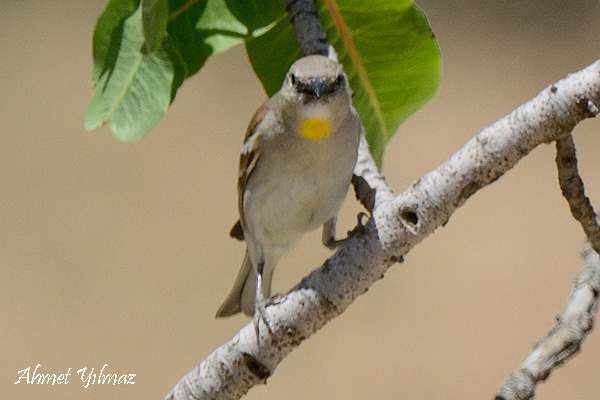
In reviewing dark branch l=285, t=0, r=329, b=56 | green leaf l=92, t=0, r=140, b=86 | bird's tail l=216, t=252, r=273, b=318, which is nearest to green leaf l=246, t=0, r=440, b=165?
dark branch l=285, t=0, r=329, b=56

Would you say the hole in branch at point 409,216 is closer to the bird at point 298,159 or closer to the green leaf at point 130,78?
the bird at point 298,159

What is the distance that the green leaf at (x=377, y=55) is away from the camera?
1.19 m

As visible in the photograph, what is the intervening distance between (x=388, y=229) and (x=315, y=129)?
12.5 inches

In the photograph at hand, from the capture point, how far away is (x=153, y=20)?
3.32ft

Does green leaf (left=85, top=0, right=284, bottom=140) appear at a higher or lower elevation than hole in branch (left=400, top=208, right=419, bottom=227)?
higher

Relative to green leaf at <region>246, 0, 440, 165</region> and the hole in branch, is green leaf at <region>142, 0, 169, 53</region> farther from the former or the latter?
the hole in branch

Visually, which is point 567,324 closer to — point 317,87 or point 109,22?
point 317,87

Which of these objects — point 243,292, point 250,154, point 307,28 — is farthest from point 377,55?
point 243,292

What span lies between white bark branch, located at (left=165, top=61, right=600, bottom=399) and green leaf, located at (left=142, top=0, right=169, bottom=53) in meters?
0.33

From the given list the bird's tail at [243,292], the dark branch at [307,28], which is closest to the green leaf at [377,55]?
the dark branch at [307,28]

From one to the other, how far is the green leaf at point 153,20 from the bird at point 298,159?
20 centimetres

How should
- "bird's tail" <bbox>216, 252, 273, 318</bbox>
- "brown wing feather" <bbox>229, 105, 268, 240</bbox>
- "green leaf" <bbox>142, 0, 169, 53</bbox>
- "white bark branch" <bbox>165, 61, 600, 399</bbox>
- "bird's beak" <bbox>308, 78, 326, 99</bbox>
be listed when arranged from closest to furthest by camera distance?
"white bark branch" <bbox>165, 61, 600, 399</bbox> → "green leaf" <bbox>142, 0, 169, 53</bbox> → "bird's beak" <bbox>308, 78, 326, 99</bbox> → "brown wing feather" <bbox>229, 105, 268, 240</bbox> → "bird's tail" <bbox>216, 252, 273, 318</bbox>

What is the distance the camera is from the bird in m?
1.14

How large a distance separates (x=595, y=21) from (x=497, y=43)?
422 millimetres
